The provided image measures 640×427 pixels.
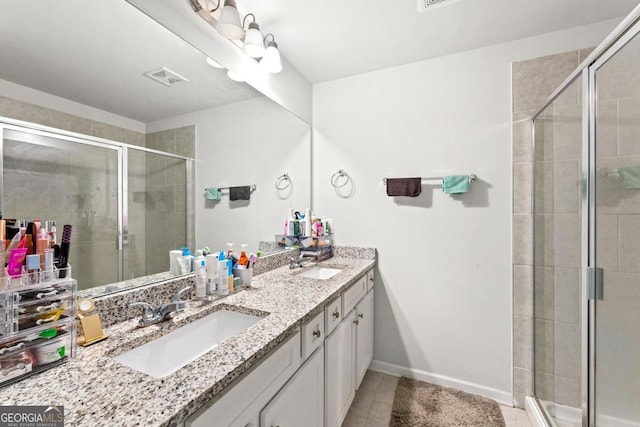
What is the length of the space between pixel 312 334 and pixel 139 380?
0.65m

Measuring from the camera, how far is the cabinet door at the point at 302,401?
0.89 metres

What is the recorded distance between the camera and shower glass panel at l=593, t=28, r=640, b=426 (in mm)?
1115

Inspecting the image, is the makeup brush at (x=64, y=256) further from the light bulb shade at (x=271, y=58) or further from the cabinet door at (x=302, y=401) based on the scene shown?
the light bulb shade at (x=271, y=58)

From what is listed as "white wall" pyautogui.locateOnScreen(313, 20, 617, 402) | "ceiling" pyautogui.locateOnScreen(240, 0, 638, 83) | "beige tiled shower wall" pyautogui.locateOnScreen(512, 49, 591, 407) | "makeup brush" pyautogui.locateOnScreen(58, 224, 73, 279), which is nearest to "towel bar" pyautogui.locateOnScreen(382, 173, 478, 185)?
"white wall" pyautogui.locateOnScreen(313, 20, 617, 402)

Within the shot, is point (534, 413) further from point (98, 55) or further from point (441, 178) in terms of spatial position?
point (98, 55)

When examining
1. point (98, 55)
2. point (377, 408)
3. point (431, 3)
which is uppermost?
point (431, 3)

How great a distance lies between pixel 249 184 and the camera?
1788 millimetres

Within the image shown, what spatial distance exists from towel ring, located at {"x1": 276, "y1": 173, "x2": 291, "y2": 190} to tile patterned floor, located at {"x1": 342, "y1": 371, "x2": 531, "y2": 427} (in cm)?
156

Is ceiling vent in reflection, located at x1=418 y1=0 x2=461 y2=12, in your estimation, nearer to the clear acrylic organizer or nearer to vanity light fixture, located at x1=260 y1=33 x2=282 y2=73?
vanity light fixture, located at x1=260 y1=33 x2=282 y2=73

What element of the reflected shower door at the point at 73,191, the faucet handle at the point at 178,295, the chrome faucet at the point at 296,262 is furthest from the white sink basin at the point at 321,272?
the reflected shower door at the point at 73,191

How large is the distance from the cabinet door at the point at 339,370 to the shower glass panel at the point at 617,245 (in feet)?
3.65

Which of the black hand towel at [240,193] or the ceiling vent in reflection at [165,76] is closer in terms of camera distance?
the ceiling vent in reflection at [165,76]

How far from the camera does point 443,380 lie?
1.95m

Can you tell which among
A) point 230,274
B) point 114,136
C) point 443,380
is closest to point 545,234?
point 443,380
